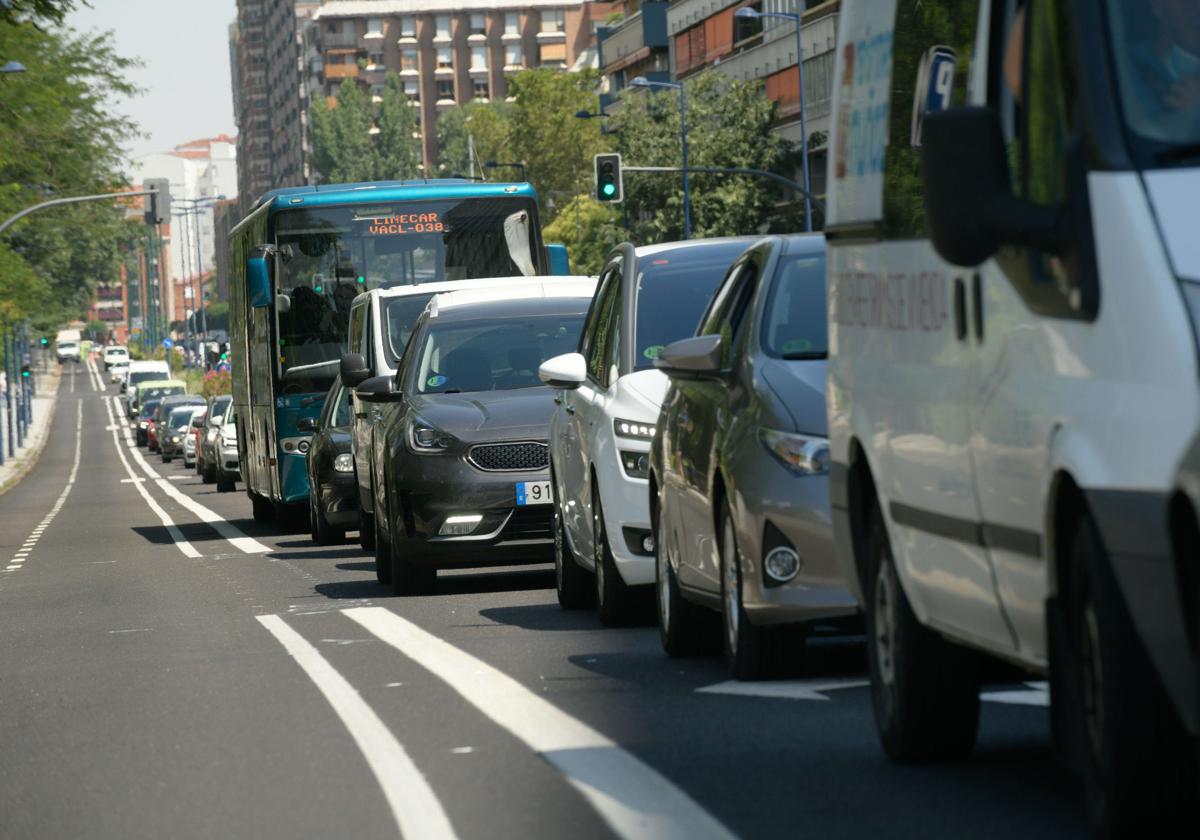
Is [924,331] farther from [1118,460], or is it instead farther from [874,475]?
[1118,460]

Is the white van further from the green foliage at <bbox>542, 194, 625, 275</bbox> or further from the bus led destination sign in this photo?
the green foliage at <bbox>542, 194, 625, 275</bbox>

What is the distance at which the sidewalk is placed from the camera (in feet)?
249

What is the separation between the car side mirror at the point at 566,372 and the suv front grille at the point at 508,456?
9.08 feet

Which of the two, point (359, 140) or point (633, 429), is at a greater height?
point (359, 140)

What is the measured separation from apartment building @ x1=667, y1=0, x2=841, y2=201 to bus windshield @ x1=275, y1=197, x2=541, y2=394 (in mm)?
52558

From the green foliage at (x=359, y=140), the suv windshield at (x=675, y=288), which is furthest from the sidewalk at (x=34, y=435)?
the suv windshield at (x=675, y=288)

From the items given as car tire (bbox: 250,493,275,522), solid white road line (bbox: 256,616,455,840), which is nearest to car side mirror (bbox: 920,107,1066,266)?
solid white road line (bbox: 256,616,455,840)

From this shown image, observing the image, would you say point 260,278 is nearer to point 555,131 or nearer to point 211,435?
point 211,435

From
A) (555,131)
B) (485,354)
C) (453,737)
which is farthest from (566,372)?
(555,131)

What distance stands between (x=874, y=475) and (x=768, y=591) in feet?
6.53

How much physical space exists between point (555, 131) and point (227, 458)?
8024cm

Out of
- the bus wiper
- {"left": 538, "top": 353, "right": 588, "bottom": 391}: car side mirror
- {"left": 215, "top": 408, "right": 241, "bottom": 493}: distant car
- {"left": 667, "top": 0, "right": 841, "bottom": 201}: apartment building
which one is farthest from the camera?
{"left": 667, "top": 0, "right": 841, "bottom": 201}: apartment building

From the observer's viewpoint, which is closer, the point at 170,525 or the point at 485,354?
the point at 485,354

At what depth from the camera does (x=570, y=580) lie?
1417 cm
